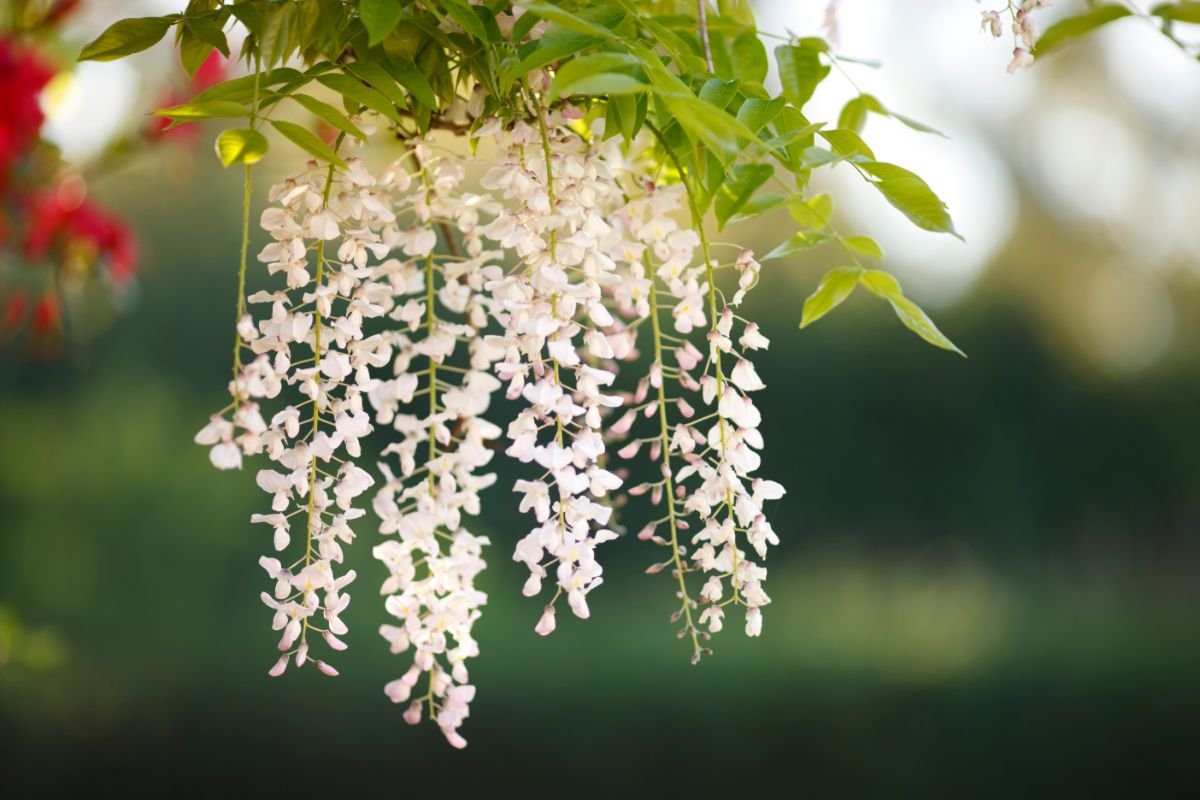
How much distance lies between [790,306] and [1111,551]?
5.35 feet

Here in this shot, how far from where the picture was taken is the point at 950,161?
10.1ft

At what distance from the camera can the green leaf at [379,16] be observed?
0.38m

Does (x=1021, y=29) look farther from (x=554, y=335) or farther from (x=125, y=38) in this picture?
(x=125, y=38)

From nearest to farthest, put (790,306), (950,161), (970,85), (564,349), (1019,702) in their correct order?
(564,349), (950,161), (1019,702), (970,85), (790,306)

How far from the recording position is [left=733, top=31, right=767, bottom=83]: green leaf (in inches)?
20.0

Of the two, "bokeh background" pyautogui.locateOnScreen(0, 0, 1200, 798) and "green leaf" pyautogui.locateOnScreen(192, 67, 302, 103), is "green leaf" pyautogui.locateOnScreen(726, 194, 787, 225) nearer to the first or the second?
"green leaf" pyautogui.locateOnScreen(192, 67, 302, 103)

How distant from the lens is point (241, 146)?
0.42 m

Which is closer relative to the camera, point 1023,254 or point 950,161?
point 950,161

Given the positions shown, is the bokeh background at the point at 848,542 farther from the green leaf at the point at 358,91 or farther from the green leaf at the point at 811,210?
the green leaf at the point at 358,91

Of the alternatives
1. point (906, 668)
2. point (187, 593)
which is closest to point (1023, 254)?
point (906, 668)

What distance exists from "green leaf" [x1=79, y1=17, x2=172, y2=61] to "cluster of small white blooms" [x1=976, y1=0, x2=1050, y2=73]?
0.35 metres

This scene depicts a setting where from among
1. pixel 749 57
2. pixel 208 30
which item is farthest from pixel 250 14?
pixel 749 57

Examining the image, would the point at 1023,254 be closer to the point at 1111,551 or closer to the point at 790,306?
the point at 790,306

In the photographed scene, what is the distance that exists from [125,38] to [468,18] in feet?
0.48
